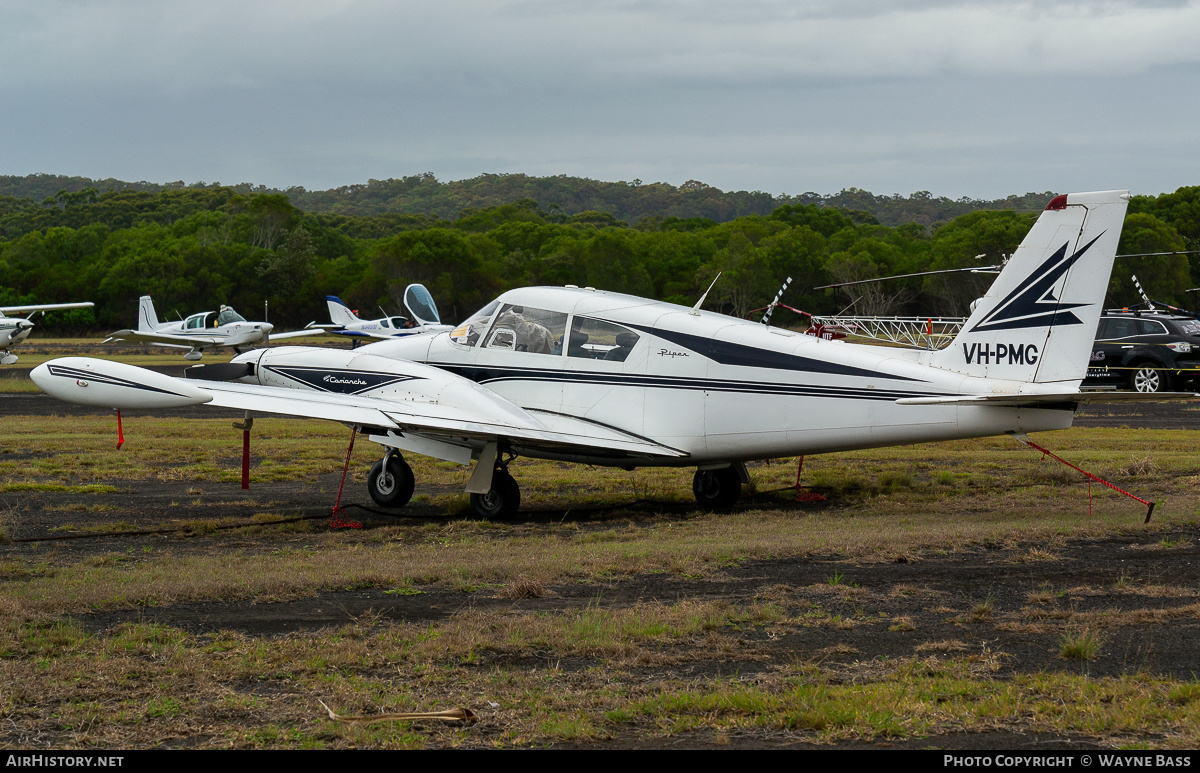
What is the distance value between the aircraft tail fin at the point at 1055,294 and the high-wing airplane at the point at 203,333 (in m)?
47.5

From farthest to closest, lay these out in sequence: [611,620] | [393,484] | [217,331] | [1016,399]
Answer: [217,331], [393,484], [1016,399], [611,620]

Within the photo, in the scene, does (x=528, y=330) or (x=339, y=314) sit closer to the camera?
(x=528, y=330)

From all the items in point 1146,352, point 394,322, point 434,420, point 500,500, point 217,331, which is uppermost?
point 1146,352

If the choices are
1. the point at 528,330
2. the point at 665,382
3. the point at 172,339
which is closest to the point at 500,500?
the point at 528,330

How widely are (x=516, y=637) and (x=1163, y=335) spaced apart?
2661cm

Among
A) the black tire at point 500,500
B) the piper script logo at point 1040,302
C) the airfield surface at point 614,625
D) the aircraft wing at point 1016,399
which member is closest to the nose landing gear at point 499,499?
the black tire at point 500,500

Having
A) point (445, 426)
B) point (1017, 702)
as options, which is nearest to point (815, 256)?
point (445, 426)

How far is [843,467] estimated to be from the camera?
57.1 feet

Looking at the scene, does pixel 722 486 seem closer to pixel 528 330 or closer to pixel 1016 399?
pixel 528 330

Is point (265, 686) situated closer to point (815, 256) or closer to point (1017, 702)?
point (1017, 702)

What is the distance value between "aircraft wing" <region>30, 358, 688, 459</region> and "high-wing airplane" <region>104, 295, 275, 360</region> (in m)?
43.1

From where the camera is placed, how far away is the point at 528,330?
A: 45.3 ft

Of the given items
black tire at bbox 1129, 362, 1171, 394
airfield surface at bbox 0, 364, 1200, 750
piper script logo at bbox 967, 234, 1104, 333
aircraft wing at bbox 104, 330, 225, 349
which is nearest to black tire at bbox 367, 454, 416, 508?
airfield surface at bbox 0, 364, 1200, 750

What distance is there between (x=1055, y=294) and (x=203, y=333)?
49.6 meters
